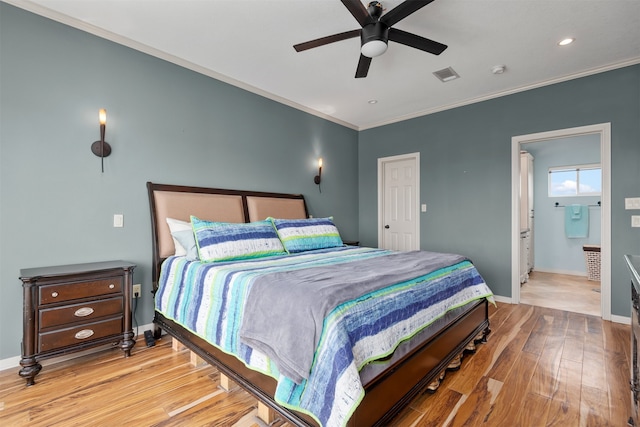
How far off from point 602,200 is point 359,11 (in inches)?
129

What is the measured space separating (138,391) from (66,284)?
0.89 meters

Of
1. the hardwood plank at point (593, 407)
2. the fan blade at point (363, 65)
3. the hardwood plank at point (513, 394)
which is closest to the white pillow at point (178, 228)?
the fan blade at point (363, 65)

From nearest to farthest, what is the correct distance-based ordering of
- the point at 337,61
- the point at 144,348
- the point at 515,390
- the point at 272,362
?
the point at 272,362 < the point at 515,390 < the point at 144,348 < the point at 337,61

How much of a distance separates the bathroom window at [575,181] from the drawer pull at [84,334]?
7183 mm

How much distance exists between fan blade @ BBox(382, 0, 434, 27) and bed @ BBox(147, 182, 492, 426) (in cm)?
168

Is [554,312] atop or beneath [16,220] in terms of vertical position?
beneath

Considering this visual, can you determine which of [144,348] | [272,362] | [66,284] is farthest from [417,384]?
[66,284]

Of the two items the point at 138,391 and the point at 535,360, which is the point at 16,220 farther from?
the point at 535,360

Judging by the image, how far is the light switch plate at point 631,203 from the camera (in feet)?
9.93

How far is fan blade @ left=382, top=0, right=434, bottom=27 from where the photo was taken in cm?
186

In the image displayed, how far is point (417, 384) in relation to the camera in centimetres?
172

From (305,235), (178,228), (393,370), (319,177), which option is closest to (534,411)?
(393,370)

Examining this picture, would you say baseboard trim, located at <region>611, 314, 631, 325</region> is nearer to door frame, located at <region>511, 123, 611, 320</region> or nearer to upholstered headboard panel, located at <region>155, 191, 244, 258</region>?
door frame, located at <region>511, 123, 611, 320</region>

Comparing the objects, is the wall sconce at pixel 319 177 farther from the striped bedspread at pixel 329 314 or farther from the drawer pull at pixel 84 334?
the drawer pull at pixel 84 334
